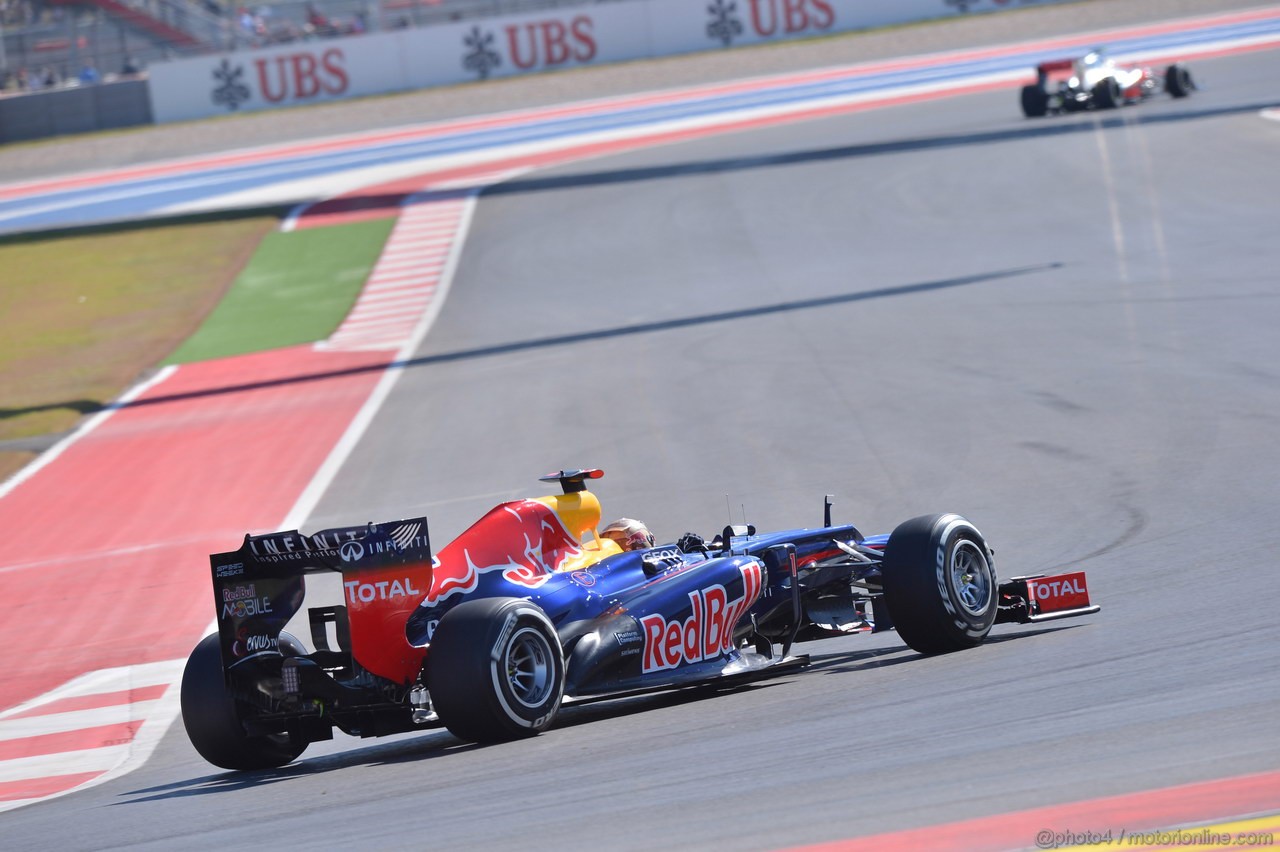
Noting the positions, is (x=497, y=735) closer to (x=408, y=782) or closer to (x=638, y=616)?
(x=408, y=782)

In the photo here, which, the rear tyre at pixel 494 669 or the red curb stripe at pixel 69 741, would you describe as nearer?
the rear tyre at pixel 494 669

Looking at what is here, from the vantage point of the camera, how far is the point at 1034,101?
34.5 m

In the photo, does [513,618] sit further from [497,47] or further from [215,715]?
[497,47]

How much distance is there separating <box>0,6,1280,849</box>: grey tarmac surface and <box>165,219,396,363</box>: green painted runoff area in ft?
7.24

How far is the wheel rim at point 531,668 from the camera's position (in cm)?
718

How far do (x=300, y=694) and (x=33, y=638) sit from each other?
558 centimetres

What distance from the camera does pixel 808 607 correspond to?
28.6ft

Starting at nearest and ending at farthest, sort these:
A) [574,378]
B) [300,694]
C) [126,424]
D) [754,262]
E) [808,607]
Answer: [300,694], [808,607], [574,378], [126,424], [754,262]

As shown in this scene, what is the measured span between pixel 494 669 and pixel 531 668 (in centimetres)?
32

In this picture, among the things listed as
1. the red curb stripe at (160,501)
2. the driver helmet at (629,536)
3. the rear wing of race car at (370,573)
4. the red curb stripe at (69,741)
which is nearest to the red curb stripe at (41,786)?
the red curb stripe at (69,741)

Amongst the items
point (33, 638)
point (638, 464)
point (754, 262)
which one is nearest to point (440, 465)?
point (638, 464)

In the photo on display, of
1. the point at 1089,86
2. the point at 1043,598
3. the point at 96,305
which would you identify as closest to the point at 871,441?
the point at 1043,598

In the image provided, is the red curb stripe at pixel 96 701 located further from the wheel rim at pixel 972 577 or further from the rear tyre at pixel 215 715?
the wheel rim at pixel 972 577

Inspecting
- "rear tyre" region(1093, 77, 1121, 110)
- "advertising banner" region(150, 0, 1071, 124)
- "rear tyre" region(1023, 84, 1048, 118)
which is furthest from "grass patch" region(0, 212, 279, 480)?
"rear tyre" region(1093, 77, 1121, 110)
